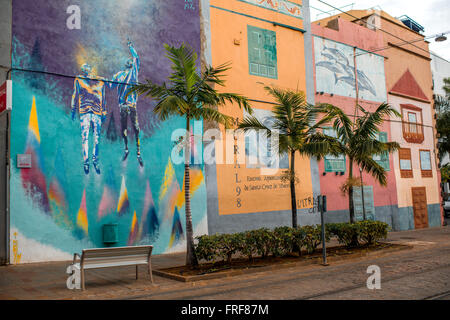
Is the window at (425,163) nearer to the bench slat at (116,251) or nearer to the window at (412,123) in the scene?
the window at (412,123)

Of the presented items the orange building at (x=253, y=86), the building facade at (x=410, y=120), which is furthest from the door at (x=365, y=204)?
the orange building at (x=253, y=86)

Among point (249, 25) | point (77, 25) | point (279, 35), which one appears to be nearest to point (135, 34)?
point (77, 25)

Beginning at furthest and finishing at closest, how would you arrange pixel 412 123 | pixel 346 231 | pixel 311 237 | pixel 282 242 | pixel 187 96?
pixel 412 123 < pixel 346 231 < pixel 311 237 < pixel 282 242 < pixel 187 96

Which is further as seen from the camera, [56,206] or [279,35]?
[279,35]

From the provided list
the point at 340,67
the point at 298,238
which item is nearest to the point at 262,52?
the point at 340,67

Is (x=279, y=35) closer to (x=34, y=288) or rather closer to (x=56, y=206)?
(x=56, y=206)

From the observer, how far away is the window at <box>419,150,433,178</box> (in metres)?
27.5

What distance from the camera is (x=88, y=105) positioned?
14.0 metres

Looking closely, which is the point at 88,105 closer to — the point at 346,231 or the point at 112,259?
the point at 112,259

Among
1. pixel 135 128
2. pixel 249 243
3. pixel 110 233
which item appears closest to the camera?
pixel 249 243

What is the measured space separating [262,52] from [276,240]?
10334 mm

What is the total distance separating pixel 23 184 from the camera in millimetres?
12469

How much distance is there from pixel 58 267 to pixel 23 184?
277 cm

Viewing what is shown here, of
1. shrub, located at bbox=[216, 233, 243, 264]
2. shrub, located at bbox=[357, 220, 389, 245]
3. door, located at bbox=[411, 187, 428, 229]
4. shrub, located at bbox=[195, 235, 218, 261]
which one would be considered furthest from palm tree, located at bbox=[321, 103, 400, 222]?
door, located at bbox=[411, 187, 428, 229]
